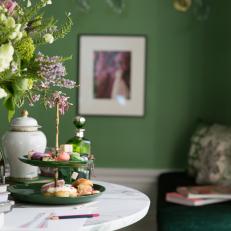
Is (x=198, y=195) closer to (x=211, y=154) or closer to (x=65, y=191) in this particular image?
(x=211, y=154)

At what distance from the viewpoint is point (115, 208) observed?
77.8 inches

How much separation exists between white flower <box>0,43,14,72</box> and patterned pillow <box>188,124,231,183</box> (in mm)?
2377

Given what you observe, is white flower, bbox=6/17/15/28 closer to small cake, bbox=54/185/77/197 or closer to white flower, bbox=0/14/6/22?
white flower, bbox=0/14/6/22

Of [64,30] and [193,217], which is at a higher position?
[64,30]

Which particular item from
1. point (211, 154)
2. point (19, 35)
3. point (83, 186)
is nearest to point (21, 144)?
point (83, 186)

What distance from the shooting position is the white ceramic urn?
7.32 feet

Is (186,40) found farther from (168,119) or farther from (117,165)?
(117,165)

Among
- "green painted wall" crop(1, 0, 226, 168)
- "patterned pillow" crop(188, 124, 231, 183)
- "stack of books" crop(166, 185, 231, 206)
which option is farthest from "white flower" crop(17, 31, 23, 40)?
"green painted wall" crop(1, 0, 226, 168)

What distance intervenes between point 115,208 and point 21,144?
490mm

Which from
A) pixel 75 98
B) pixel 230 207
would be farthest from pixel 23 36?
pixel 75 98

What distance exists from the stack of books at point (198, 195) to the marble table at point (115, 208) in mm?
1090

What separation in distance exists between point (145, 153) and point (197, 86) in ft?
2.05

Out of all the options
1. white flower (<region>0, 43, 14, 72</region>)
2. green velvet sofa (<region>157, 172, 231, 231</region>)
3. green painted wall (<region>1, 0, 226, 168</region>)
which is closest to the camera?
white flower (<region>0, 43, 14, 72</region>)

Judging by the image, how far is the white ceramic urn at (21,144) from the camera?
7.32 ft
